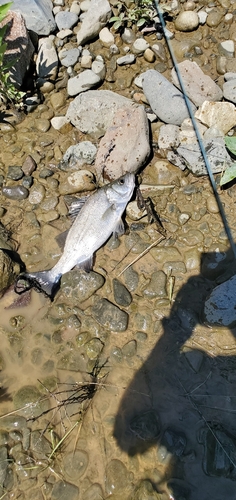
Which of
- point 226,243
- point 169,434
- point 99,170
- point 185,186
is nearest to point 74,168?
point 99,170

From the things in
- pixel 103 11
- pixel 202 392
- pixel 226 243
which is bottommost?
pixel 202 392

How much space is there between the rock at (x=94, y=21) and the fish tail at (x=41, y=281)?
4019mm

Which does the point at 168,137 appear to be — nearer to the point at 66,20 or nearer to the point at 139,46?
the point at 139,46

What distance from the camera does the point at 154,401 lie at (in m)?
3.94

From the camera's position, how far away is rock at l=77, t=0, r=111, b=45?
19.9 ft

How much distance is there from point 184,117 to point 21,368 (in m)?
3.95

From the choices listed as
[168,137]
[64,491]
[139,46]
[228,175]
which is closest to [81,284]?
[64,491]

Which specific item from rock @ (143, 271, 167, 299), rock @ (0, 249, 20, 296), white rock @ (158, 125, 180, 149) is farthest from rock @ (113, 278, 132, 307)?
white rock @ (158, 125, 180, 149)

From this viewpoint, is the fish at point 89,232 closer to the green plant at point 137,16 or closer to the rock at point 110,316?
Answer: the rock at point 110,316

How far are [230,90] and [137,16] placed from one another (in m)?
2.07

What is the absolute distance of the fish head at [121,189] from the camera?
470 cm

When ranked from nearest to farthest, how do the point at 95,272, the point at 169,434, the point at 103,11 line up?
the point at 169,434
the point at 95,272
the point at 103,11

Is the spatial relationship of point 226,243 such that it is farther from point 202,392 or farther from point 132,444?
point 132,444

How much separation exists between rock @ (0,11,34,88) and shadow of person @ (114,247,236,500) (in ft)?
13.5
